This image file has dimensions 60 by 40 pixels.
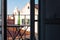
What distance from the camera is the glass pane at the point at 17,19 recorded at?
10.5 ft

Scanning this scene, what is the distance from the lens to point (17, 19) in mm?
3189

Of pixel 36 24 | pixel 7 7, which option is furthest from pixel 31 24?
pixel 7 7

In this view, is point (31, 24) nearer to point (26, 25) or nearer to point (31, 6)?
point (26, 25)

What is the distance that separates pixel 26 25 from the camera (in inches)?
128

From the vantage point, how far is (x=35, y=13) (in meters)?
3.32

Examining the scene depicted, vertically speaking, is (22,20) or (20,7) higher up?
(20,7)

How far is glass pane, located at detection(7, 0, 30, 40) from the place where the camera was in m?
3.19

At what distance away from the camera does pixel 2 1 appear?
3.25m

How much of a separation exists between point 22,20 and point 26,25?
12 cm
